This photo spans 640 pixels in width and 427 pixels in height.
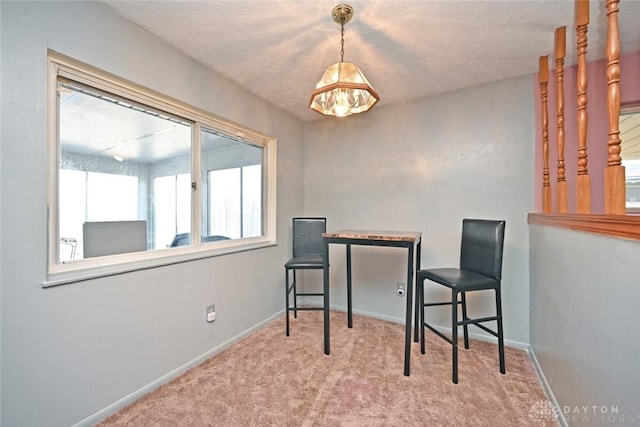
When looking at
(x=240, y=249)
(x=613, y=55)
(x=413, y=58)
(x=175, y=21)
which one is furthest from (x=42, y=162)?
(x=613, y=55)

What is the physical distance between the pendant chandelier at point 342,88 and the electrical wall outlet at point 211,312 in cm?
176

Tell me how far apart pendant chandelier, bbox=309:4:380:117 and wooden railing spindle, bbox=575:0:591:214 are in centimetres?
107

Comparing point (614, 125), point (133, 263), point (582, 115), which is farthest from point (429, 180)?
point (133, 263)

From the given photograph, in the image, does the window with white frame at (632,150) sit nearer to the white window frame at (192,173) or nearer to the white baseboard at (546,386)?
the white baseboard at (546,386)

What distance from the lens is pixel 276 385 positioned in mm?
1780

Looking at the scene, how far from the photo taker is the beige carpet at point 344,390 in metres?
1.50

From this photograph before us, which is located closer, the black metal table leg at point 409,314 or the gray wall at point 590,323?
the gray wall at point 590,323

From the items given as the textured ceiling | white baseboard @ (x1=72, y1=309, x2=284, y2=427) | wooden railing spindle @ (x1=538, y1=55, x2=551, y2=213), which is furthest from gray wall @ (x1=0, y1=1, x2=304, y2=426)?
wooden railing spindle @ (x1=538, y1=55, x2=551, y2=213)

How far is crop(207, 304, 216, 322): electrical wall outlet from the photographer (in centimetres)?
215

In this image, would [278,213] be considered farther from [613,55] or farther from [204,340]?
[613,55]

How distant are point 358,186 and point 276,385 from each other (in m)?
2.09

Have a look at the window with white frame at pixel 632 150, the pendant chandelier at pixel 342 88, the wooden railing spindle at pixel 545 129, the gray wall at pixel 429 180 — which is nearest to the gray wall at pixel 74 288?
the pendant chandelier at pixel 342 88

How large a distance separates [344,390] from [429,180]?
2.01m

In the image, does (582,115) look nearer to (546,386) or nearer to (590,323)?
(590,323)
